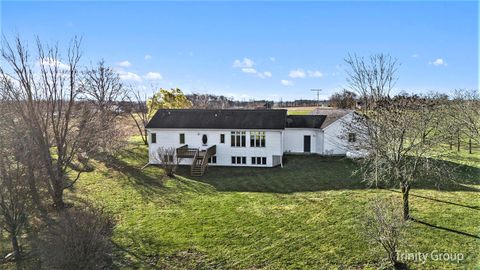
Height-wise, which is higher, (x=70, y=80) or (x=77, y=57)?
(x=77, y=57)

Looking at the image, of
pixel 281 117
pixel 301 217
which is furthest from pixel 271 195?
pixel 281 117

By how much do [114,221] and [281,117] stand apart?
17130 millimetres

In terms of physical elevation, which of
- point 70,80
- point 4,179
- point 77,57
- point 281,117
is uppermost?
point 77,57

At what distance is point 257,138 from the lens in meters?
28.1

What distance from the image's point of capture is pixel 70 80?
1733cm

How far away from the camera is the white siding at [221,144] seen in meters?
27.8

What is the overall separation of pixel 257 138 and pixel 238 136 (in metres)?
1.67

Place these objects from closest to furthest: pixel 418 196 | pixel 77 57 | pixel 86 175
A: pixel 77 57
pixel 418 196
pixel 86 175

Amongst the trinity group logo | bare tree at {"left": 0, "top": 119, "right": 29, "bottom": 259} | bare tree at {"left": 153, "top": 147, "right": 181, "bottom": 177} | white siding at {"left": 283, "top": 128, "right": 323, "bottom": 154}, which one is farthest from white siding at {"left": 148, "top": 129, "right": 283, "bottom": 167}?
bare tree at {"left": 0, "top": 119, "right": 29, "bottom": 259}

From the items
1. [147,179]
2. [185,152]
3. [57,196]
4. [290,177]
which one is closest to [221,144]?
[185,152]

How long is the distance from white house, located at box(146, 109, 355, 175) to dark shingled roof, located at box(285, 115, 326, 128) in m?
0.09

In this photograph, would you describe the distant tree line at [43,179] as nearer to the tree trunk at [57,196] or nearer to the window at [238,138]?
the tree trunk at [57,196]

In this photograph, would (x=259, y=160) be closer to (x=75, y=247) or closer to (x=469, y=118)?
(x=469, y=118)

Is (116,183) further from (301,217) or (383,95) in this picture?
(383,95)
